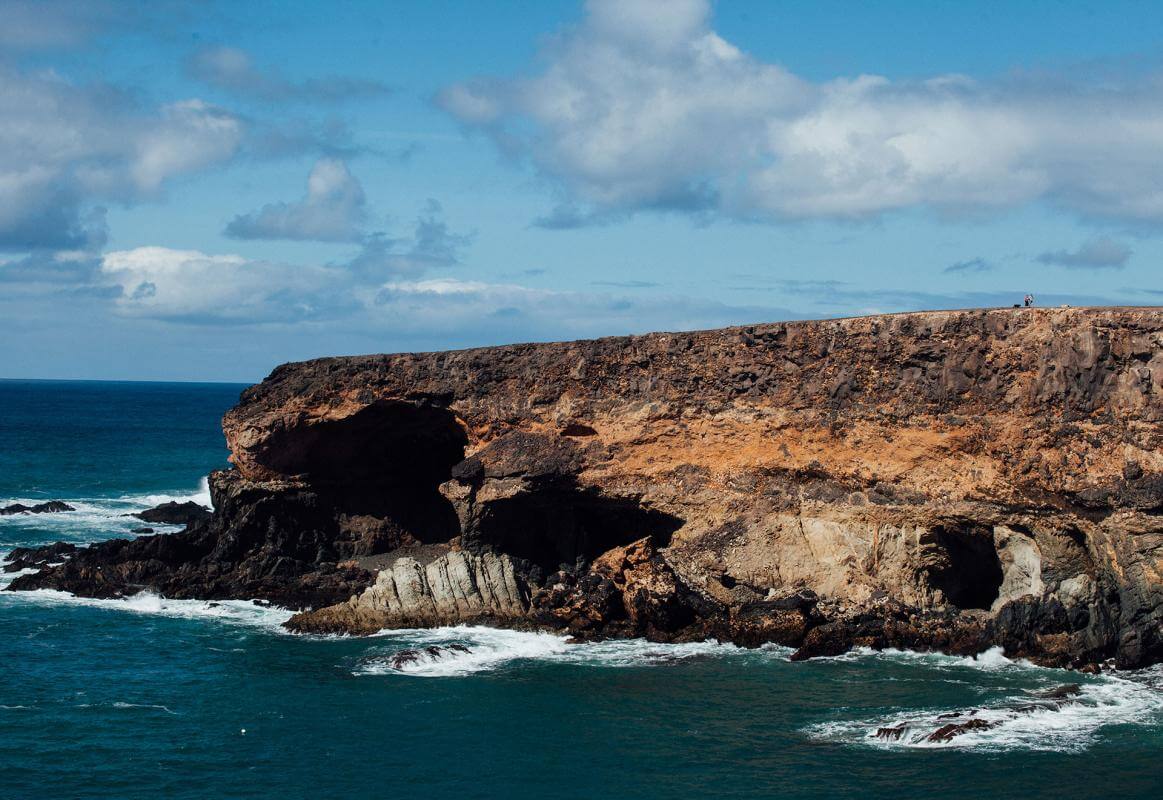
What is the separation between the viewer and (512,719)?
28047 millimetres

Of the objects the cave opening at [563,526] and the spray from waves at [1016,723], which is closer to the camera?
the spray from waves at [1016,723]

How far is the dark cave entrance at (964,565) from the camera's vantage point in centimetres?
3391

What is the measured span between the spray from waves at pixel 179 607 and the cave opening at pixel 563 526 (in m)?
7.62

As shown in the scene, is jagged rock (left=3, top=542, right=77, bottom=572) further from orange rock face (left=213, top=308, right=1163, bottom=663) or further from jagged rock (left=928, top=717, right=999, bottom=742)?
jagged rock (left=928, top=717, right=999, bottom=742)

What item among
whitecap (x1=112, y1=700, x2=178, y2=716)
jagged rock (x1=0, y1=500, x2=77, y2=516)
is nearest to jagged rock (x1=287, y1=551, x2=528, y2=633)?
whitecap (x1=112, y1=700, x2=178, y2=716)

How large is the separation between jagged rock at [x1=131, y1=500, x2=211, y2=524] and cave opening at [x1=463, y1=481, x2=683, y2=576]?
26467 millimetres

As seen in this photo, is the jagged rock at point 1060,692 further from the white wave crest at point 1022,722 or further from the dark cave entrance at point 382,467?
the dark cave entrance at point 382,467

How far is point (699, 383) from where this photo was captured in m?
37.6

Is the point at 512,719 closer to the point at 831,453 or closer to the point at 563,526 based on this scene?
the point at 563,526

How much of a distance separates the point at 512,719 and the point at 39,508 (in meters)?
45.7

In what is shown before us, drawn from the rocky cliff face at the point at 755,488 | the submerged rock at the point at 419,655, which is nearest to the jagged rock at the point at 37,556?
the rocky cliff face at the point at 755,488

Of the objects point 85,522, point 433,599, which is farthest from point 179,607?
point 85,522

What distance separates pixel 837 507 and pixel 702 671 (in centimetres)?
722

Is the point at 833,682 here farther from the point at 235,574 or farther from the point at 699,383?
the point at 235,574
